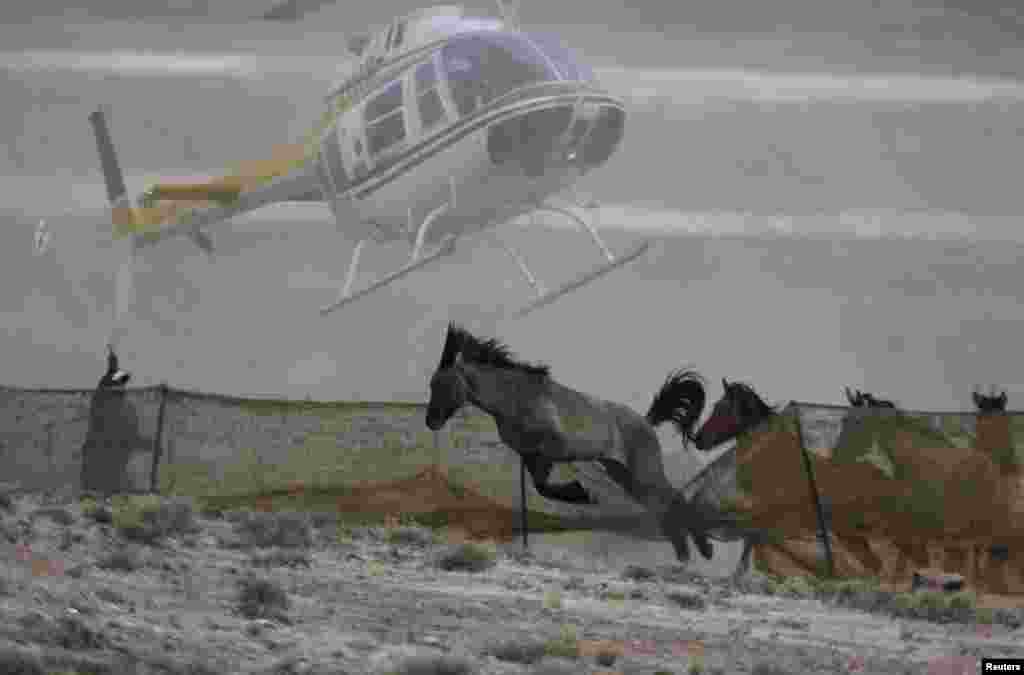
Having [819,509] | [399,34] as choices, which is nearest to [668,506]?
[819,509]

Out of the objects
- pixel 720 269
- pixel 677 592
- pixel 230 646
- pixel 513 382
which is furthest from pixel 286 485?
pixel 720 269

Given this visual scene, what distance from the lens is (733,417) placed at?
1556cm

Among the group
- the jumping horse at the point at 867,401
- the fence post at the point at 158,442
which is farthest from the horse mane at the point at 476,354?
the jumping horse at the point at 867,401

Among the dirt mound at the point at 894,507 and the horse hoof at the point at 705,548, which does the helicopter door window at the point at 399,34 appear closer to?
the horse hoof at the point at 705,548

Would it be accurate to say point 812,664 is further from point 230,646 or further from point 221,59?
point 221,59

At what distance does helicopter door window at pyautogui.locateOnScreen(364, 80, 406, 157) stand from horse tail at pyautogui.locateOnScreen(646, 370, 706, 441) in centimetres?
322

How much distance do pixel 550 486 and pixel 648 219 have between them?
4.51 m

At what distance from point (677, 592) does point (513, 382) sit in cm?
222

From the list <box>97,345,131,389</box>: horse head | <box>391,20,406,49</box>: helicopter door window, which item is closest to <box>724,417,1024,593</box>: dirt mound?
<box>391,20,406,49</box>: helicopter door window

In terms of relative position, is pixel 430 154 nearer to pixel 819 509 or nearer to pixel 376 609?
pixel 819 509

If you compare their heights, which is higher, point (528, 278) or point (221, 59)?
point (221, 59)

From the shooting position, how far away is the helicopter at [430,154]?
54.9 ft

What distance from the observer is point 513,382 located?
1476cm

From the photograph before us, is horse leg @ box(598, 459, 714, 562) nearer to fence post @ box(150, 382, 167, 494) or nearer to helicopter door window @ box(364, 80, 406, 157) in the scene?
fence post @ box(150, 382, 167, 494)
